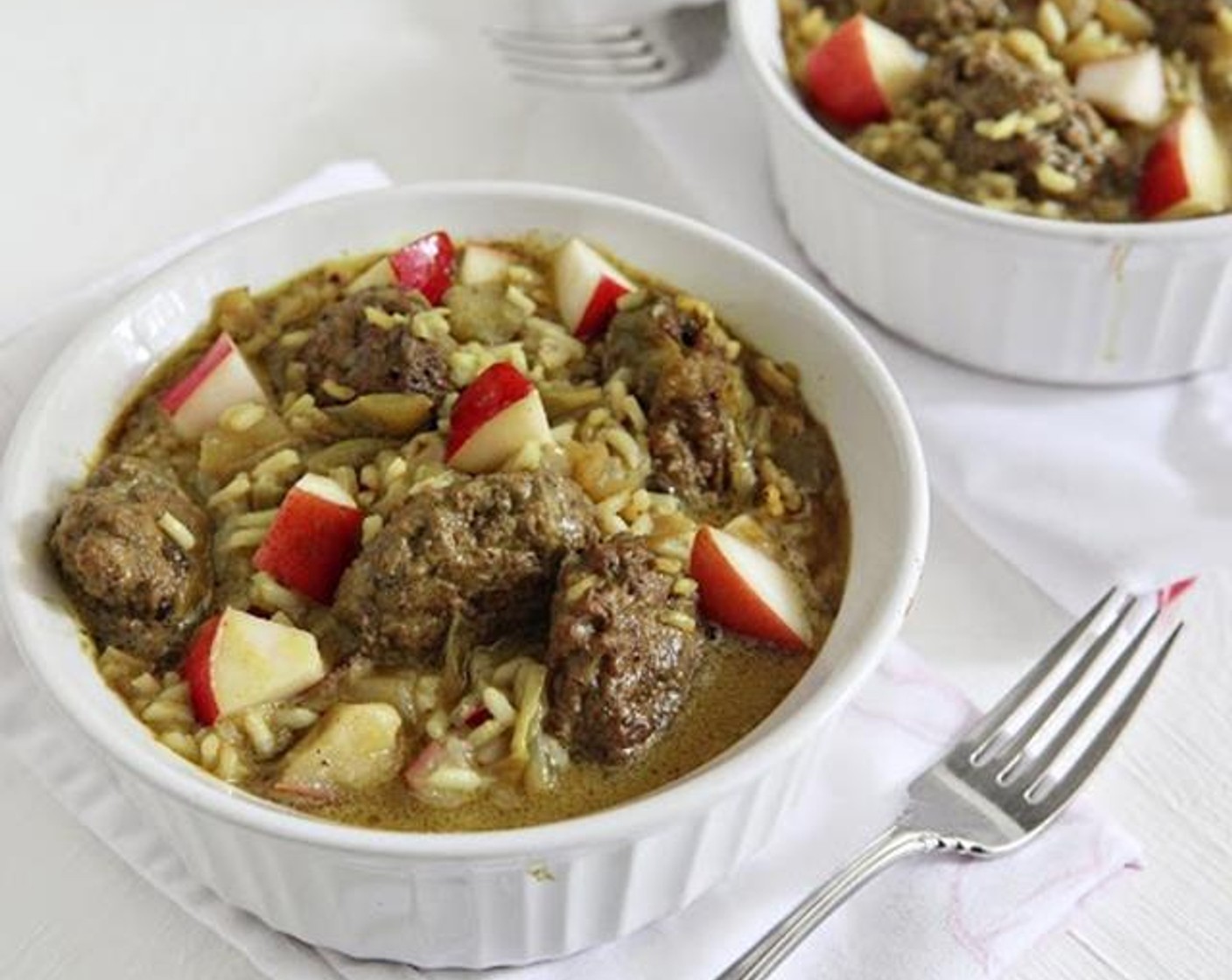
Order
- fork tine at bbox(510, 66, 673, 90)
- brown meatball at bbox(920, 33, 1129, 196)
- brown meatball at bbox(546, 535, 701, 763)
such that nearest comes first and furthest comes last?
1. brown meatball at bbox(546, 535, 701, 763)
2. brown meatball at bbox(920, 33, 1129, 196)
3. fork tine at bbox(510, 66, 673, 90)

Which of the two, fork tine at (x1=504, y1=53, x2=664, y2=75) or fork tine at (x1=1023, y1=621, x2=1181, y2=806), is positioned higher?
fork tine at (x1=504, y1=53, x2=664, y2=75)

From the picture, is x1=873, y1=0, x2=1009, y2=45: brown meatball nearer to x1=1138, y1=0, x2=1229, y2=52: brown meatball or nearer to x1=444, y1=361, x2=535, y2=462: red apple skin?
x1=1138, y1=0, x2=1229, y2=52: brown meatball

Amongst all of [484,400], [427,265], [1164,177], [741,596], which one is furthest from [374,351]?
[1164,177]

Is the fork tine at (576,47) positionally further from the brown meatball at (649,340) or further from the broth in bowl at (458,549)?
the brown meatball at (649,340)

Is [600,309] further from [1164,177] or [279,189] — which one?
[279,189]

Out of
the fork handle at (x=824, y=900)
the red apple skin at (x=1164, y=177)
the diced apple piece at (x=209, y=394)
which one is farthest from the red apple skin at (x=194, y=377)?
the red apple skin at (x=1164, y=177)

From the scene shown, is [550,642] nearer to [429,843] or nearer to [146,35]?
[429,843]

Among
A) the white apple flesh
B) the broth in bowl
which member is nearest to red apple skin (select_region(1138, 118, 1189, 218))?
the broth in bowl
